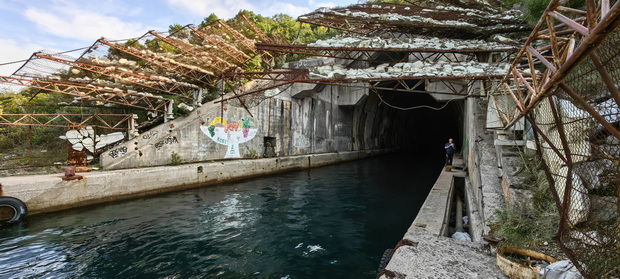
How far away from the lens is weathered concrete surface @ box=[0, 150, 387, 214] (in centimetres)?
838

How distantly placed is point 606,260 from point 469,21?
1383cm

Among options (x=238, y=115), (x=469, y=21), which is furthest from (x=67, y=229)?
(x=469, y=21)

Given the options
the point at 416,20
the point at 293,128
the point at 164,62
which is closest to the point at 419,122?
the point at 293,128

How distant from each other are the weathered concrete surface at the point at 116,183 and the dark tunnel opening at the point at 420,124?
49.9ft

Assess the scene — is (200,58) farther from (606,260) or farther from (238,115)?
(606,260)

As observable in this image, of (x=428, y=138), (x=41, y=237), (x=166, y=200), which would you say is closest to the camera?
(x=41, y=237)

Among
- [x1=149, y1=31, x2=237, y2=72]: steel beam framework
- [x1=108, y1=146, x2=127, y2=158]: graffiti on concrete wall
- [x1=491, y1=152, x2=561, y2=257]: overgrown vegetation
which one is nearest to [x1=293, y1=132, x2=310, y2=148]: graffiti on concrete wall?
[x1=149, y1=31, x2=237, y2=72]: steel beam framework

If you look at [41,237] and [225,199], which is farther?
[225,199]

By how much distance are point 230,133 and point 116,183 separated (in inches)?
236

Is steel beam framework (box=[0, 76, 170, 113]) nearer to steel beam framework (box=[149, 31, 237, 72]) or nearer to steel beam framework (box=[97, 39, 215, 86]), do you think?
steel beam framework (box=[97, 39, 215, 86])

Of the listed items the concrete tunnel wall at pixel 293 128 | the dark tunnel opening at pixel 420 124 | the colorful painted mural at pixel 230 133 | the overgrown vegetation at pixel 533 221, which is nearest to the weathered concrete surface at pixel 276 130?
the concrete tunnel wall at pixel 293 128

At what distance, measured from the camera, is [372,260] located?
572cm

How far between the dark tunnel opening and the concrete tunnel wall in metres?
0.20

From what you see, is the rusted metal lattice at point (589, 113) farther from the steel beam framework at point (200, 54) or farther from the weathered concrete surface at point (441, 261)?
the steel beam framework at point (200, 54)
